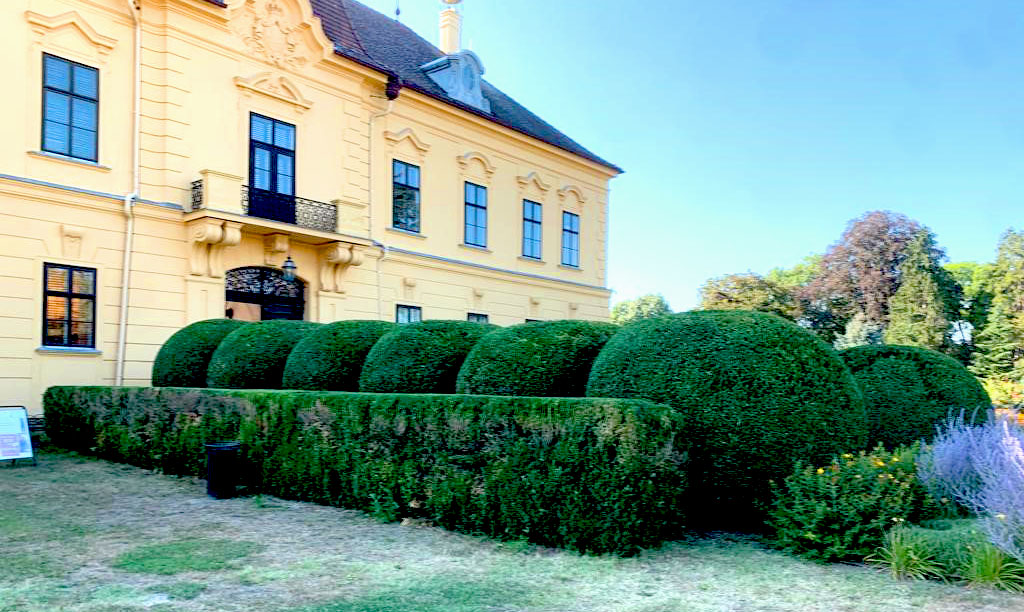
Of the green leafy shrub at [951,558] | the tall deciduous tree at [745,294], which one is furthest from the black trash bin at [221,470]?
the tall deciduous tree at [745,294]

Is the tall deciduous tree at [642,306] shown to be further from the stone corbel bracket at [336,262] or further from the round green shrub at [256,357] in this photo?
the round green shrub at [256,357]

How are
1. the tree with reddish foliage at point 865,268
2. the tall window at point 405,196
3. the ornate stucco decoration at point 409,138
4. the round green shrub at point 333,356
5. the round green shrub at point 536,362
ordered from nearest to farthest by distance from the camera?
the round green shrub at point 536,362, the round green shrub at point 333,356, the ornate stucco decoration at point 409,138, the tall window at point 405,196, the tree with reddish foliage at point 865,268

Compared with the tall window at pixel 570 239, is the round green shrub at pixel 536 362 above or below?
below

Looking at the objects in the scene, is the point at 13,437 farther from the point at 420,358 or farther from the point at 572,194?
the point at 572,194

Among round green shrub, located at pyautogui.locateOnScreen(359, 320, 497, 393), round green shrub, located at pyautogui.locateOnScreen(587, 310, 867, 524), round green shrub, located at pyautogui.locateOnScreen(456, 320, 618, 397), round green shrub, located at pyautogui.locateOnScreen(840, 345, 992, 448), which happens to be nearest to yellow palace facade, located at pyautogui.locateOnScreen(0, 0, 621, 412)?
round green shrub, located at pyautogui.locateOnScreen(359, 320, 497, 393)

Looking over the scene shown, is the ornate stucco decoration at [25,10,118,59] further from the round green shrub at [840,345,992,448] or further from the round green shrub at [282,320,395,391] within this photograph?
the round green shrub at [840,345,992,448]

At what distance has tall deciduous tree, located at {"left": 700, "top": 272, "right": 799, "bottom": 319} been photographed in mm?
40719

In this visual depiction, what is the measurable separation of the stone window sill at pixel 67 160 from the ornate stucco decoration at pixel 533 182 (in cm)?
1378

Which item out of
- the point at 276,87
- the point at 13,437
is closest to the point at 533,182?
the point at 276,87

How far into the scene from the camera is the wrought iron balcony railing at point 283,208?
1631cm

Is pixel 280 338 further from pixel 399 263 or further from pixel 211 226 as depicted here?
pixel 399 263

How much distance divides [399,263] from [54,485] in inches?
485

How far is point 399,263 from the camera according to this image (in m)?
20.7

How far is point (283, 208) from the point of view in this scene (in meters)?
17.4
